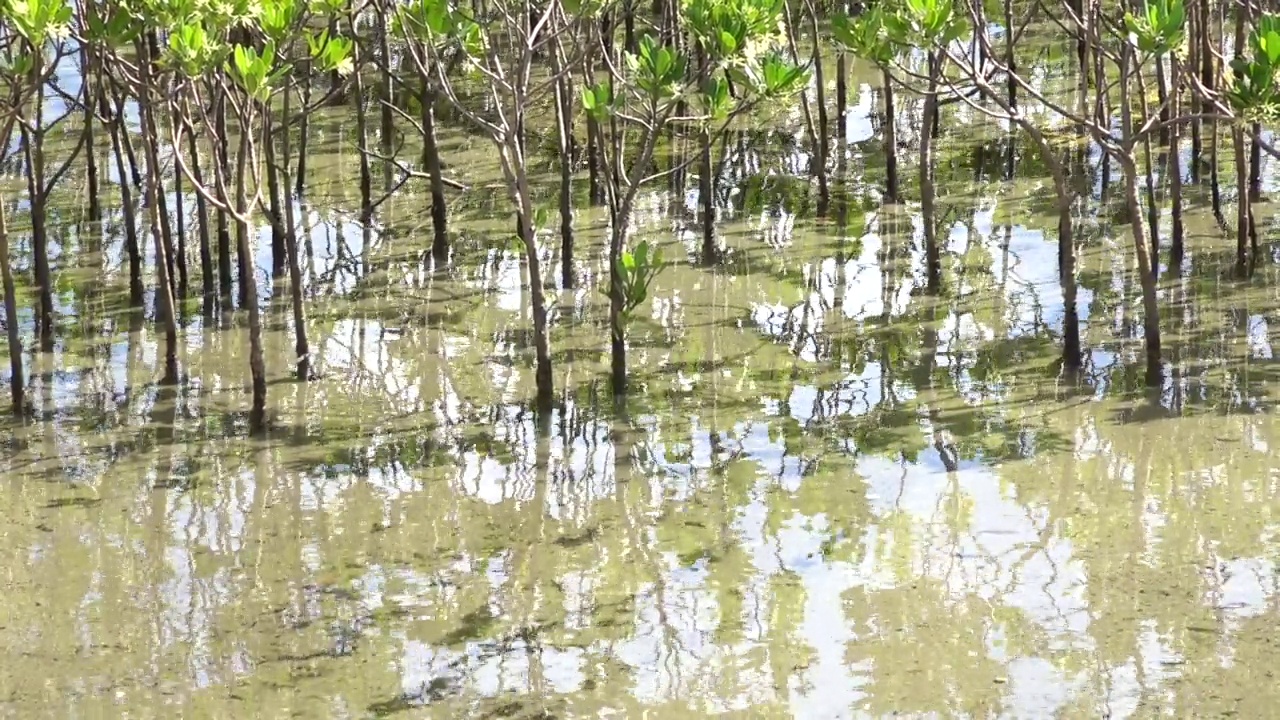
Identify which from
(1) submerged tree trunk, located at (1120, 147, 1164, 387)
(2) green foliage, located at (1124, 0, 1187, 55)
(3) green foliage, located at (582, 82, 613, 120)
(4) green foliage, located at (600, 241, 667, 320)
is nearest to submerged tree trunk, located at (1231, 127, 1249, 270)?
(1) submerged tree trunk, located at (1120, 147, 1164, 387)

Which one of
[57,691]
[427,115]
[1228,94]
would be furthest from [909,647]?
[427,115]

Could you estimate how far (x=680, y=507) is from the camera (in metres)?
8.10

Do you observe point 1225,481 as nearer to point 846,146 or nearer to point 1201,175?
point 1201,175

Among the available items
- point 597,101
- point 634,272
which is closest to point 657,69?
point 597,101

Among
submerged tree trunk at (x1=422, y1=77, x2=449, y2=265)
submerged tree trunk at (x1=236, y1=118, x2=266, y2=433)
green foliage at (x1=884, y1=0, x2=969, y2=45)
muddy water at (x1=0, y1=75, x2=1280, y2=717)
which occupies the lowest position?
muddy water at (x1=0, y1=75, x2=1280, y2=717)

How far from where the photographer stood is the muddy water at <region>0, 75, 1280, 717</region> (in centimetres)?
647

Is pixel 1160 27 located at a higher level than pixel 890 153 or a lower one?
higher

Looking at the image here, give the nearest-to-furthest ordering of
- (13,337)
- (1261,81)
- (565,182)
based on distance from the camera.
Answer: (1261,81) < (13,337) < (565,182)

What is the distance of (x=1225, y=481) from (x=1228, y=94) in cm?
194

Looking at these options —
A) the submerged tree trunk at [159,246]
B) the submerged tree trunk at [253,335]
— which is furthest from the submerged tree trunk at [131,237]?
the submerged tree trunk at [253,335]

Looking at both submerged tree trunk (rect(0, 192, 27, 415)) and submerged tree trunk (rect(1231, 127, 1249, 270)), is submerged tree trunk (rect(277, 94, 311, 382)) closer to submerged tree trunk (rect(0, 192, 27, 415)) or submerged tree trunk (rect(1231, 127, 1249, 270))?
submerged tree trunk (rect(0, 192, 27, 415))

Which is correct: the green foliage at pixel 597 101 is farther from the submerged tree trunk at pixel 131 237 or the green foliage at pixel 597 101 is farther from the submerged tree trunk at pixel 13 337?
the submerged tree trunk at pixel 131 237

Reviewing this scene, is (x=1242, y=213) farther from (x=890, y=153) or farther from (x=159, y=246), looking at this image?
(x=159, y=246)

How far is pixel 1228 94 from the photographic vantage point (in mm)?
7445
